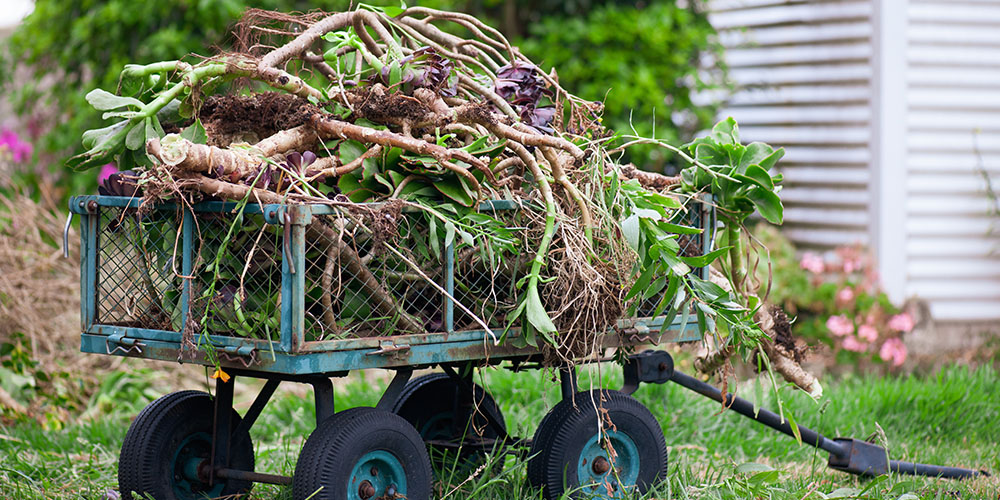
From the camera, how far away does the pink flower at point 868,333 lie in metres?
6.25

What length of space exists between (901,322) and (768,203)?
3.47m

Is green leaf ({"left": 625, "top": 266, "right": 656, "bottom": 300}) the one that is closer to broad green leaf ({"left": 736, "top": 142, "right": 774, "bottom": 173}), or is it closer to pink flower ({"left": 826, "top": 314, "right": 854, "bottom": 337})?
broad green leaf ({"left": 736, "top": 142, "right": 774, "bottom": 173})

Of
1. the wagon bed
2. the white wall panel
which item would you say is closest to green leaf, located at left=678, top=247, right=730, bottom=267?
the wagon bed

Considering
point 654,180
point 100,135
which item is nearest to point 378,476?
point 100,135

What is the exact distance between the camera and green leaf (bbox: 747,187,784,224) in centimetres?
316

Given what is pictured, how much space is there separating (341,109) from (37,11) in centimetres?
547

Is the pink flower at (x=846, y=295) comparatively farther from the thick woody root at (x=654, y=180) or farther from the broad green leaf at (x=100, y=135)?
the broad green leaf at (x=100, y=135)

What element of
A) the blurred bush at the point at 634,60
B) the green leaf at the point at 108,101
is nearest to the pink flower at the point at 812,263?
the blurred bush at the point at 634,60

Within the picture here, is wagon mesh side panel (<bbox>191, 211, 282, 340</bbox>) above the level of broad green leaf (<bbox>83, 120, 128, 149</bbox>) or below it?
below

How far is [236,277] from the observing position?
105 inches

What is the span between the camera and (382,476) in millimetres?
2777

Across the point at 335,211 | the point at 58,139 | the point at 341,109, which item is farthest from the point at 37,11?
the point at 335,211

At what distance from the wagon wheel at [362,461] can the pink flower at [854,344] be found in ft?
13.8

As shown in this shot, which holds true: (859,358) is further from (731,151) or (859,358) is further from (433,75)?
(433,75)
